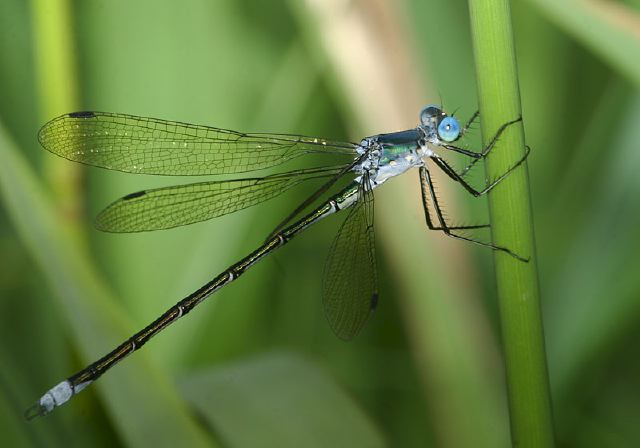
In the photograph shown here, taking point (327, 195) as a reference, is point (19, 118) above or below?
above

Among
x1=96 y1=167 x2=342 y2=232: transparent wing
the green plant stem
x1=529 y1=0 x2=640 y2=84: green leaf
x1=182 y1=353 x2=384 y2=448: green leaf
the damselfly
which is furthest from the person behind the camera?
x1=96 y1=167 x2=342 y2=232: transparent wing

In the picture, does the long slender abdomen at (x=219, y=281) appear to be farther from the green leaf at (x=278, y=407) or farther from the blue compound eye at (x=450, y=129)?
the blue compound eye at (x=450, y=129)

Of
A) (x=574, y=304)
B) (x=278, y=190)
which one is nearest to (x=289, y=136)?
(x=278, y=190)

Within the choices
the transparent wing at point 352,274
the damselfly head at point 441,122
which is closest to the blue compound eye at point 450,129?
the damselfly head at point 441,122

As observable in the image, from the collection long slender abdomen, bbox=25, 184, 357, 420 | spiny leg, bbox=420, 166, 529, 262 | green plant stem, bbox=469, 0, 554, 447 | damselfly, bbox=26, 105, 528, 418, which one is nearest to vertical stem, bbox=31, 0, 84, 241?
damselfly, bbox=26, 105, 528, 418

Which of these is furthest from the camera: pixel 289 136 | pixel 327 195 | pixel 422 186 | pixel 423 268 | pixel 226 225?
pixel 226 225

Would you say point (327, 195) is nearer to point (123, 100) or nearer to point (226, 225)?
point (226, 225)

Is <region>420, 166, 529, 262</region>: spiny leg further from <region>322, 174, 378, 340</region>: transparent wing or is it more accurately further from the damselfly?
<region>322, 174, 378, 340</region>: transparent wing
